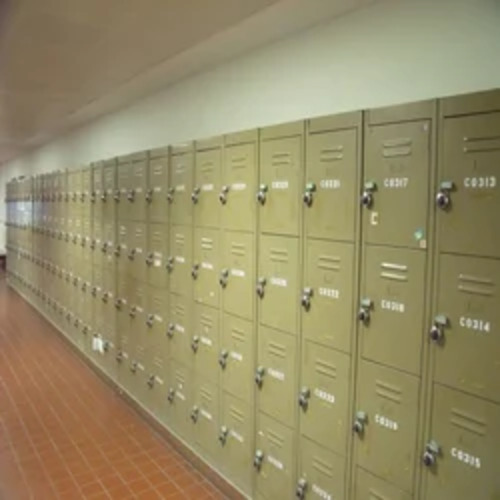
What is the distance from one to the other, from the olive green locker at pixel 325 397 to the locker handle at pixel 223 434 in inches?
28.6

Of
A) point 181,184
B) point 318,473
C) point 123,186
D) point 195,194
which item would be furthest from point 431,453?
point 123,186

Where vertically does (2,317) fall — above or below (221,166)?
below

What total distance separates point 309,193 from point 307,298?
0.48 meters

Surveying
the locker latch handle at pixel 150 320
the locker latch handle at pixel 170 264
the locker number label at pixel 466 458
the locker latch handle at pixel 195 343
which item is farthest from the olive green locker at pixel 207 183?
the locker number label at pixel 466 458

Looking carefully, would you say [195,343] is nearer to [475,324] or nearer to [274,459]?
[274,459]

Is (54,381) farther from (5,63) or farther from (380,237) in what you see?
(380,237)

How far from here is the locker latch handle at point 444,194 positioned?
1.60 metres

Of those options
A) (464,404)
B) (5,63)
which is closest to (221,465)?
(464,404)

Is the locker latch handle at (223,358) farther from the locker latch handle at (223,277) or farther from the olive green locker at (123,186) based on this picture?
the olive green locker at (123,186)

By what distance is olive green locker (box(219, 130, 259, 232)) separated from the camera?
2535mm

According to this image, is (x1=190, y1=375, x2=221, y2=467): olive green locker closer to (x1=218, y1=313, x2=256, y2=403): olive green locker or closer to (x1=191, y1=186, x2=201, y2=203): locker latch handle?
(x1=218, y1=313, x2=256, y2=403): olive green locker

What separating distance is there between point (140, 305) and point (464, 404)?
2803mm

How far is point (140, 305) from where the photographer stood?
12.7ft

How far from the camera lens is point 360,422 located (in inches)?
76.3
